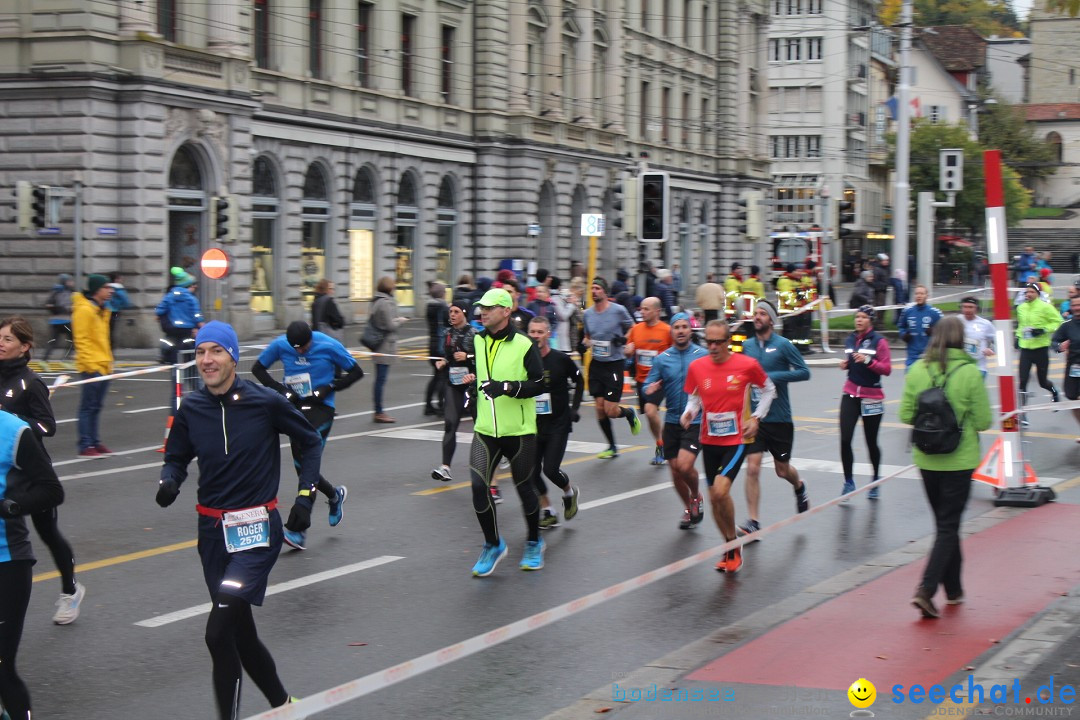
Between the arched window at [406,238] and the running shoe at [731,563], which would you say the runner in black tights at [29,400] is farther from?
the arched window at [406,238]

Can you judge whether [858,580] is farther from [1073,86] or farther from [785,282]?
[1073,86]

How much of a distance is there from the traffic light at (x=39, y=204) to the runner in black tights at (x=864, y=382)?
19642 mm

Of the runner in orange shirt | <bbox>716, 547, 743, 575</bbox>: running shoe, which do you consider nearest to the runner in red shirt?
<bbox>716, 547, 743, 575</bbox>: running shoe

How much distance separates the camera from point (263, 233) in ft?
121

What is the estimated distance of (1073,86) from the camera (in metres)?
111

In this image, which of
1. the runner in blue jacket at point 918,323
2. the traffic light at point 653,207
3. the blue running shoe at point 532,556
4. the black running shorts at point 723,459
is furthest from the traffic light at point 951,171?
the blue running shoe at point 532,556

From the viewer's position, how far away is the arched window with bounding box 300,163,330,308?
38344mm

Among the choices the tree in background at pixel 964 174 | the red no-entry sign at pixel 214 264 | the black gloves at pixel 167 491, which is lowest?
the black gloves at pixel 167 491

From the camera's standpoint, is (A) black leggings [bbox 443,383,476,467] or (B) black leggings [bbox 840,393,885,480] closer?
(B) black leggings [bbox 840,393,885,480]

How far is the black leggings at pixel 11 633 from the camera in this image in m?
5.51

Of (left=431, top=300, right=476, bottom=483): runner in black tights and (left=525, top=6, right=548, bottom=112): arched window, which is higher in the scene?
(left=525, top=6, right=548, bottom=112): arched window

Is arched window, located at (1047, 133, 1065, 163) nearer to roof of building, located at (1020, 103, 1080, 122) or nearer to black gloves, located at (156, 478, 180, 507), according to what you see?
roof of building, located at (1020, 103, 1080, 122)

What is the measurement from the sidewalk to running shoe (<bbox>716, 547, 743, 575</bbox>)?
195 millimetres

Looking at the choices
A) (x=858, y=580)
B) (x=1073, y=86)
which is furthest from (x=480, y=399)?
(x=1073, y=86)
